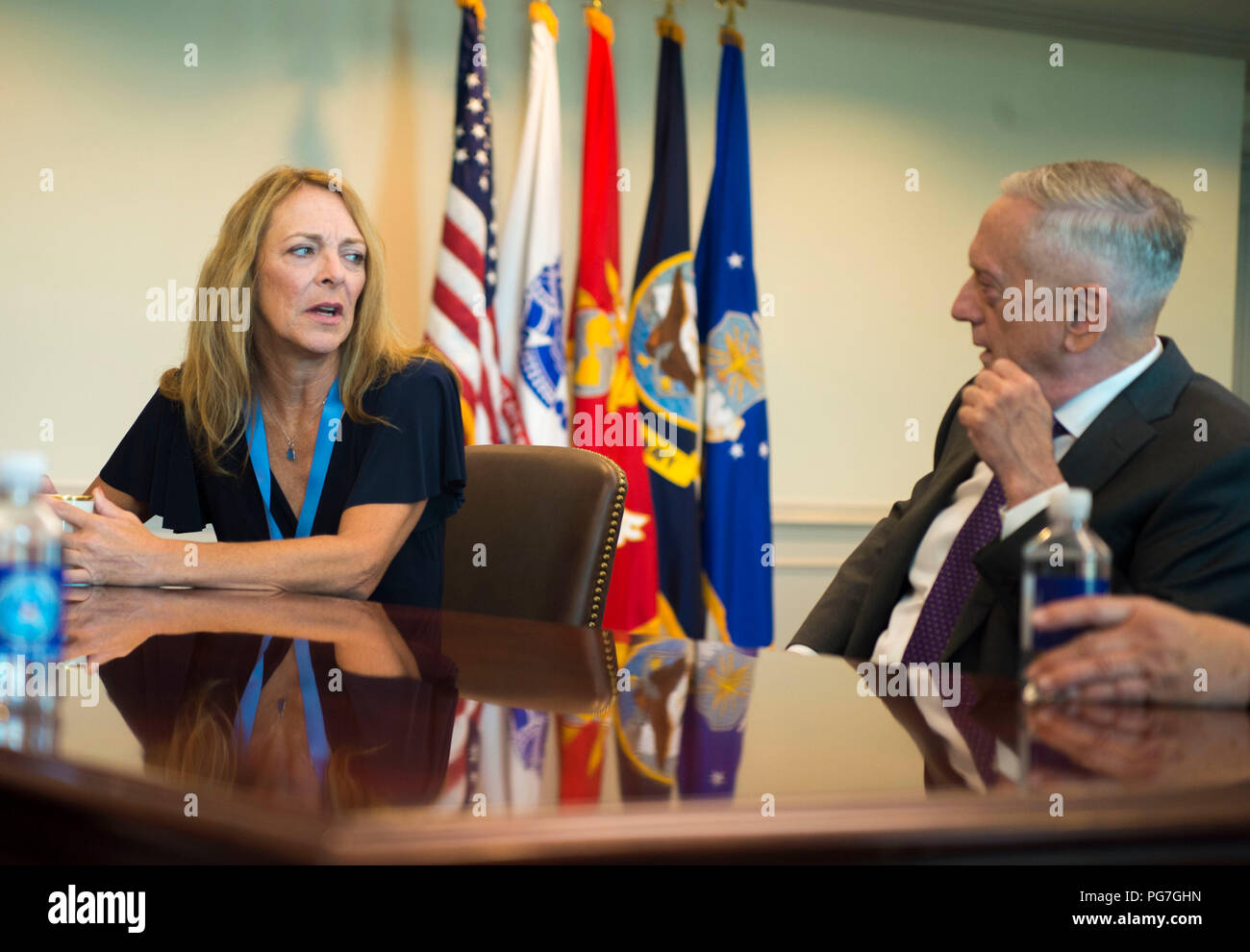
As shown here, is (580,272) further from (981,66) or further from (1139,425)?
(1139,425)

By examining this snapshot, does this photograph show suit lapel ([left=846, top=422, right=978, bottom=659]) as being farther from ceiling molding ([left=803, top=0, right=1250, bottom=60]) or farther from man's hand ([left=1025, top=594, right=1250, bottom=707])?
ceiling molding ([left=803, top=0, right=1250, bottom=60])

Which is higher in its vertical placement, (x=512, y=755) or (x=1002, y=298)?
(x=1002, y=298)

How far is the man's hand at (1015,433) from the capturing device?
1512 mm

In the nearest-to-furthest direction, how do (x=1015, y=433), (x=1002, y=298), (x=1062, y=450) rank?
1. (x=1015, y=433)
2. (x=1062, y=450)
3. (x=1002, y=298)

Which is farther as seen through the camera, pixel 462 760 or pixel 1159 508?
pixel 1159 508

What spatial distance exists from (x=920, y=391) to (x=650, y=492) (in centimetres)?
159

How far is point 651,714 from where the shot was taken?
2.98 ft

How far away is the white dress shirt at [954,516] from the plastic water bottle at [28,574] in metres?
1.06

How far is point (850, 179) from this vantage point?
5.18m

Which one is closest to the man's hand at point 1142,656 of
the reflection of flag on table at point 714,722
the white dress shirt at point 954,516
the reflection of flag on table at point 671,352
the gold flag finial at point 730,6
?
the reflection of flag on table at point 714,722

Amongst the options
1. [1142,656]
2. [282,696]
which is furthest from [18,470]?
[1142,656]

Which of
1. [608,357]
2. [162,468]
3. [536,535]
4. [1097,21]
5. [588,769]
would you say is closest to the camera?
[588,769]

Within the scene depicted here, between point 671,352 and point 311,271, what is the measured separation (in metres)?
2.27

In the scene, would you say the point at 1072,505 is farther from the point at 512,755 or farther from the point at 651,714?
the point at 512,755
